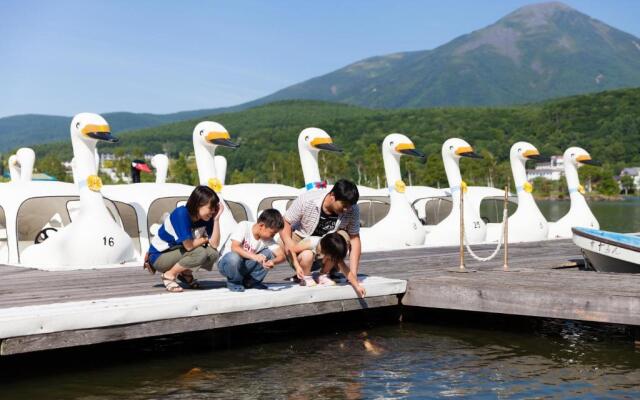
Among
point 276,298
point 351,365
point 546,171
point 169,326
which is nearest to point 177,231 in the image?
point 169,326

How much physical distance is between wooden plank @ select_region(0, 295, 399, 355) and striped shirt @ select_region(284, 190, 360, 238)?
2.78 feet

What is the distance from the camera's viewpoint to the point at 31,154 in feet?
70.5

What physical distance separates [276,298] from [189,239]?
1.13m

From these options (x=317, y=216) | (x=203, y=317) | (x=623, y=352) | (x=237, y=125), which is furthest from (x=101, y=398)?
(x=237, y=125)

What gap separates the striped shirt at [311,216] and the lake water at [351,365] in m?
1.34

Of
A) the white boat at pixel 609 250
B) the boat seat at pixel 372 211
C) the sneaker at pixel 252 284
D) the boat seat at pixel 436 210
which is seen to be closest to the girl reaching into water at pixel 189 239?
the sneaker at pixel 252 284

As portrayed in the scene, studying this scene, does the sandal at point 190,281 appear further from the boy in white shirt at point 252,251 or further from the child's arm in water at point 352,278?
the child's arm in water at point 352,278

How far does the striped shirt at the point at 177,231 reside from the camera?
8.54 m

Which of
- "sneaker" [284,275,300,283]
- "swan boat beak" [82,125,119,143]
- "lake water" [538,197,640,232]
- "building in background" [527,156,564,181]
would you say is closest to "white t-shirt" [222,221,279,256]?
"sneaker" [284,275,300,283]

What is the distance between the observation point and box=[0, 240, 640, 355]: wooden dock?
308 inches

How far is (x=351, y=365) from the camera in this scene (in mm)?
8430

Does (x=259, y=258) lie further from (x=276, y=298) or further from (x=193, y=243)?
(x=193, y=243)

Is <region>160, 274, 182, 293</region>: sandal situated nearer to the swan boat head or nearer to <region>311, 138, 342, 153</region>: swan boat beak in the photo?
the swan boat head

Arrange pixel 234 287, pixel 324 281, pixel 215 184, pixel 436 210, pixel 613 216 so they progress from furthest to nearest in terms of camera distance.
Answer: pixel 613 216, pixel 436 210, pixel 215 184, pixel 324 281, pixel 234 287
